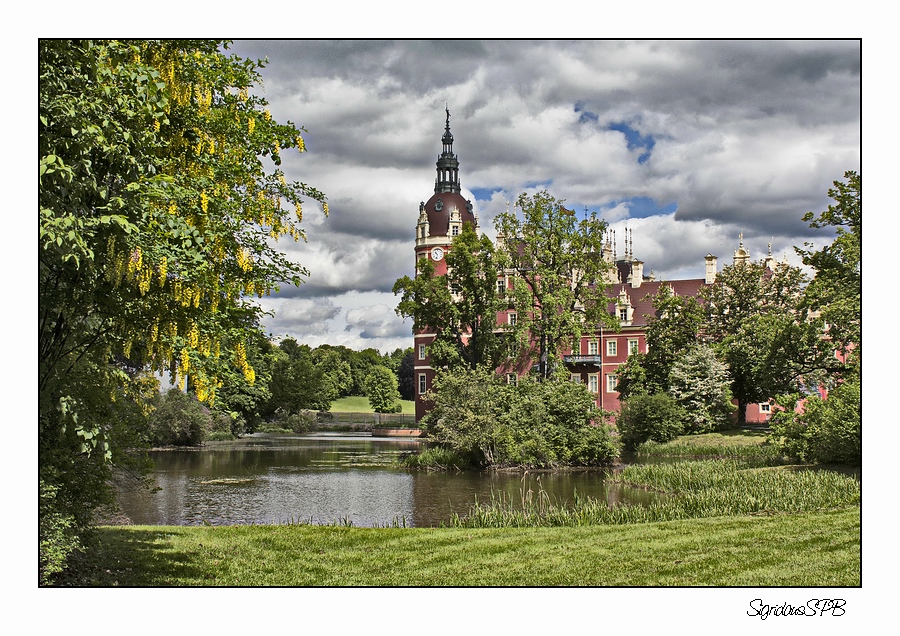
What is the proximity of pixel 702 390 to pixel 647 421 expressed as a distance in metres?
4.56

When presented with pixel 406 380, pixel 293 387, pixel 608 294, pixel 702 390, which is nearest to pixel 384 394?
pixel 406 380

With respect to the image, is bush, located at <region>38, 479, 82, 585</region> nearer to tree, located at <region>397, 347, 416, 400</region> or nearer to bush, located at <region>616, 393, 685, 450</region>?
bush, located at <region>616, 393, 685, 450</region>

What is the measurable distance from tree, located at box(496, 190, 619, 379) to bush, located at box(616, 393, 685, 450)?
4.04 metres

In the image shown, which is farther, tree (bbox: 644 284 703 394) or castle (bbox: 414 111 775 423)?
castle (bbox: 414 111 775 423)

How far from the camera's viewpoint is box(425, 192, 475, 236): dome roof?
5294 centimetres

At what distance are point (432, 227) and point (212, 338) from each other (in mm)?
45900

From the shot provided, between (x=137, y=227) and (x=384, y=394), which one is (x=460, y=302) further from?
(x=384, y=394)


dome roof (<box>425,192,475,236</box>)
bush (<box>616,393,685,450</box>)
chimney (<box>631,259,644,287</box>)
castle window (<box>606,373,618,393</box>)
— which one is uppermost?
dome roof (<box>425,192,475,236</box>)

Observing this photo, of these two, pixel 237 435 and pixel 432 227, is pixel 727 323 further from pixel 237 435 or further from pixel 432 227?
pixel 237 435

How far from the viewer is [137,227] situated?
19.9ft

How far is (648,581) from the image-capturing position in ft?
27.1

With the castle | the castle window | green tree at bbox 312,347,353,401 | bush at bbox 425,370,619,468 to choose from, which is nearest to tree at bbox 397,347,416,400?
green tree at bbox 312,347,353,401

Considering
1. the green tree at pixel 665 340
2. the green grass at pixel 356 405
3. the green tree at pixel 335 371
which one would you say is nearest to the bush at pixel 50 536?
the green tree at pixel 665 340

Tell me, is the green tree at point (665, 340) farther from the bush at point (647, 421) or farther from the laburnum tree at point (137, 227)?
the laburnum tree at point (137, 227)
